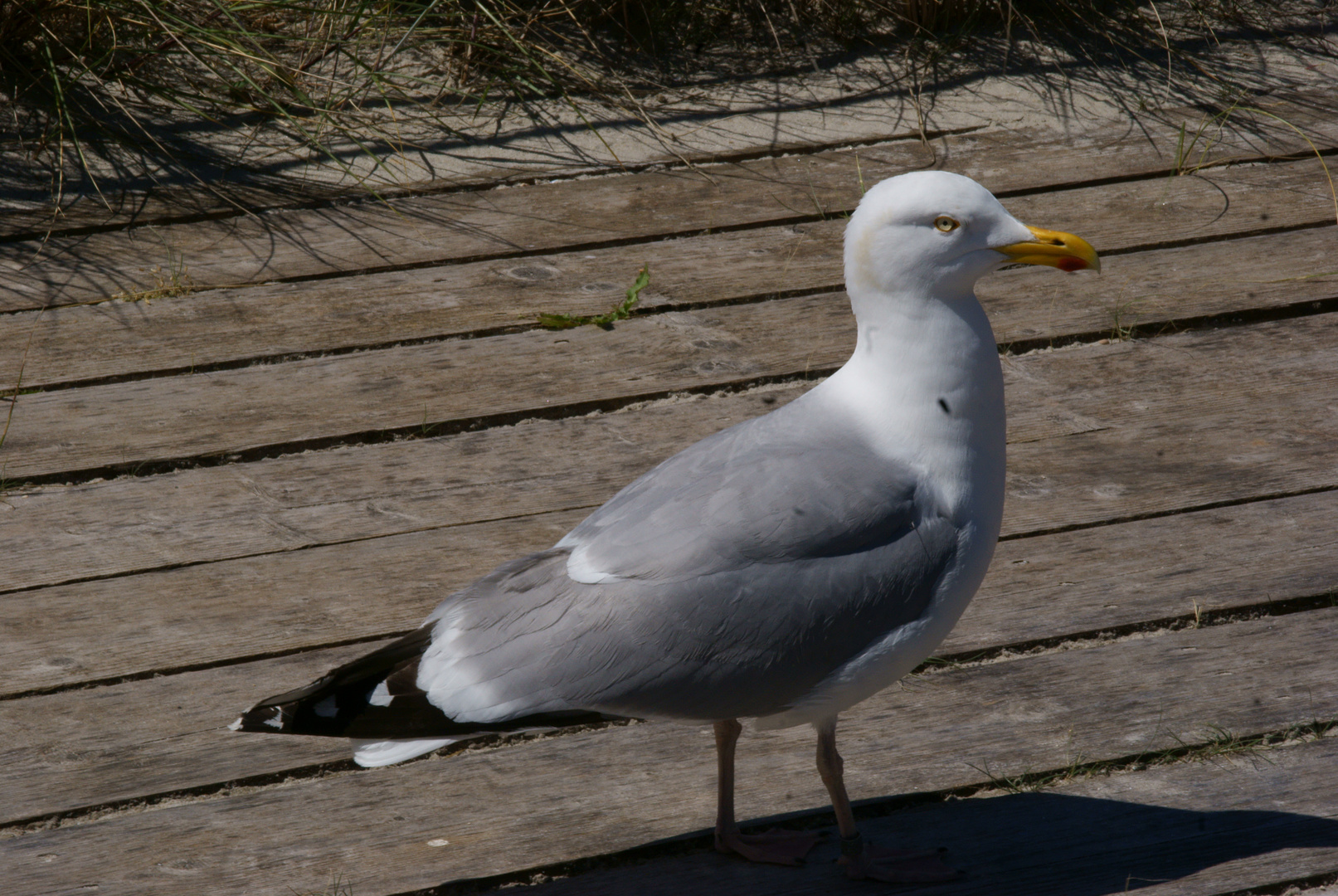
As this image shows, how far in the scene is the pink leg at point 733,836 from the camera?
1.73 m

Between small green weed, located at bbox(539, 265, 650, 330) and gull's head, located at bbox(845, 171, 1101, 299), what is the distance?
4.24 ft

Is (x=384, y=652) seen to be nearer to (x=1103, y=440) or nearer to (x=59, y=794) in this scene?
(x=59, y=794)

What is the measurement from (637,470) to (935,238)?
3.20 feet

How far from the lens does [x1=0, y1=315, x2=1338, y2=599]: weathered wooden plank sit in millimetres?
2342

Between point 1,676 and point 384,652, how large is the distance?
0.75 metres

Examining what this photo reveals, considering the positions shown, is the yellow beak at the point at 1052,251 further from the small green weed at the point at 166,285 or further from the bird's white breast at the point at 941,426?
the small green weed at the point at 166,285

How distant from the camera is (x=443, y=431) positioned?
2.65 meters

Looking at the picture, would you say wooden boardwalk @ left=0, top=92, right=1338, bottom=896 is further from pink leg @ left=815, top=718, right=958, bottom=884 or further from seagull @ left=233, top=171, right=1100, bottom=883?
seagull @ left=233, top=171, right=1100, bottom=883

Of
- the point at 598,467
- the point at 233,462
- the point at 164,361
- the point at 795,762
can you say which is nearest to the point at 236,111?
the point at 164,361

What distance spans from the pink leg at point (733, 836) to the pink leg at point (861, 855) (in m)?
0.07

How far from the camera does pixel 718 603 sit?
1.59 metres

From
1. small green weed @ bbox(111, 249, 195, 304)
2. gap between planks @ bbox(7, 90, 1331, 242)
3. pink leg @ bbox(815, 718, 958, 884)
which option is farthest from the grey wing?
gap between planks @ bbox(7, 90, 1331, 242)

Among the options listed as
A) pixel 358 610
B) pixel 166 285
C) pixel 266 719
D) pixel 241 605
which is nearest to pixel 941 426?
pixel 266 719

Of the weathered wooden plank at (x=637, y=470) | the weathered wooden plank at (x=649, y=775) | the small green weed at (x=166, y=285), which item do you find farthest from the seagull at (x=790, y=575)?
the small green weed at (x=166, y=285)
